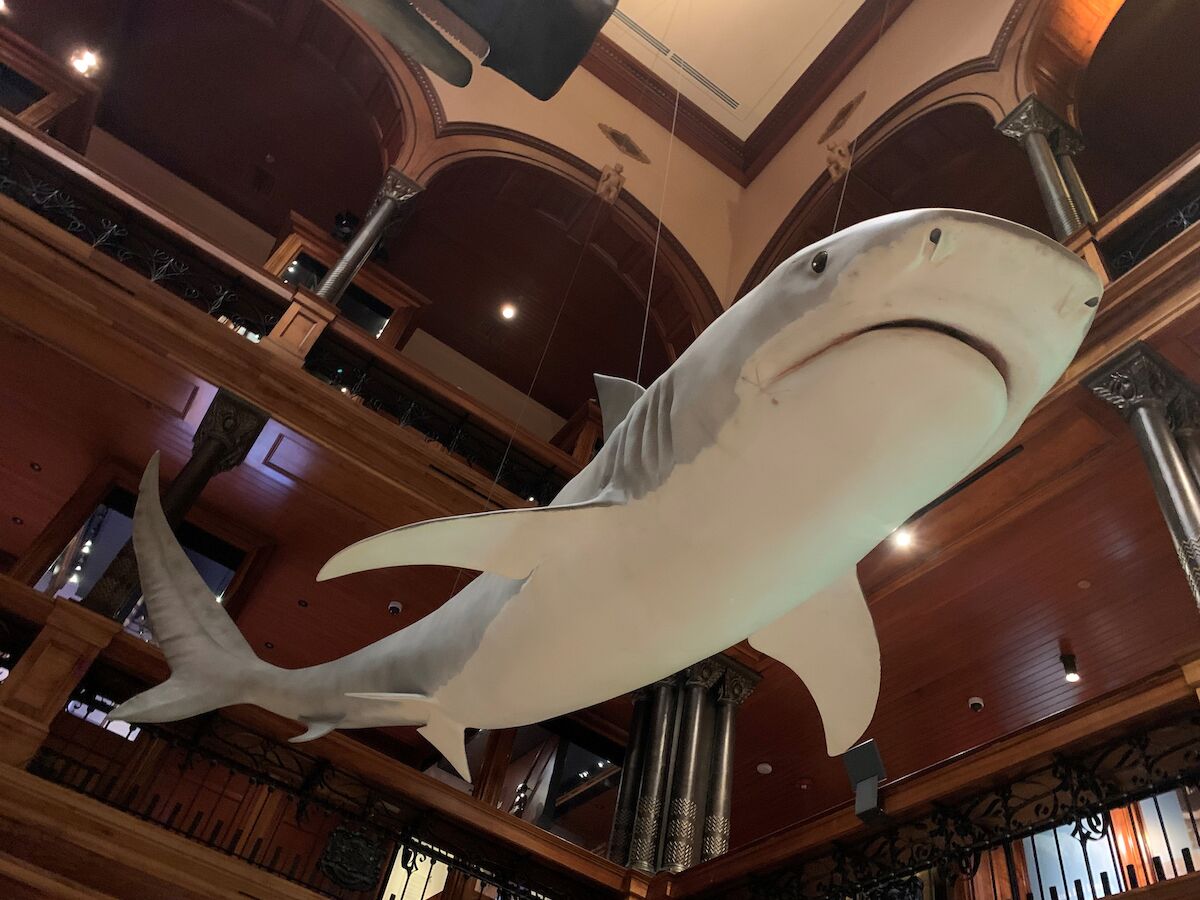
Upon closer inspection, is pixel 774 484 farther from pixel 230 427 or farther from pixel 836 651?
pixel 230 427

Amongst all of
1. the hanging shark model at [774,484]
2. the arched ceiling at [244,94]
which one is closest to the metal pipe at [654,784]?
the hanging shark model at [774,484]

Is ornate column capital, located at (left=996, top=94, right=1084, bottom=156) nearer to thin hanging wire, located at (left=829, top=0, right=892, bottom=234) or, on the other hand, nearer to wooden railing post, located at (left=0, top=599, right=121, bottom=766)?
thin hanging wire, located at (left=829, top=0, right=892, bottom=234)

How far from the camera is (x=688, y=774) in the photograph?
6.90 metres

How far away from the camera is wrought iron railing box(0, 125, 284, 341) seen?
718cm

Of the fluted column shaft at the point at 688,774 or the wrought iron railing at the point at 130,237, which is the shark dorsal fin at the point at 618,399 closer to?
the fluted column shaft at the point at 688,774

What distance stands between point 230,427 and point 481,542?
5543mm

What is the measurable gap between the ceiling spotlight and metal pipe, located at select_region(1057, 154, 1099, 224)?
1074 cm

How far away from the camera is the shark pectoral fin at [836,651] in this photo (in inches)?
84.4

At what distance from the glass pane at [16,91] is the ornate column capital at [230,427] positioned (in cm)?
525

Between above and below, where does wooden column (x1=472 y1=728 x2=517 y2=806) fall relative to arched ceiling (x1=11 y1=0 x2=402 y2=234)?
below

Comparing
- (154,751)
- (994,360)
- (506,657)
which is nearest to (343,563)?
(506,657)

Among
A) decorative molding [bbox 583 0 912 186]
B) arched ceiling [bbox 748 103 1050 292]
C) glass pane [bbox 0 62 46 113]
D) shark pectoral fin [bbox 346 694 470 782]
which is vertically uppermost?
decorative molding [bbox 583 0 912 186]

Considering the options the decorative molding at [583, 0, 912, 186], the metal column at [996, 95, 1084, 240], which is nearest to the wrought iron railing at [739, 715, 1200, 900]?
the metal column at [996, 95, 1084, 240]

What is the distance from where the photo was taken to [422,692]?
2309 mm
